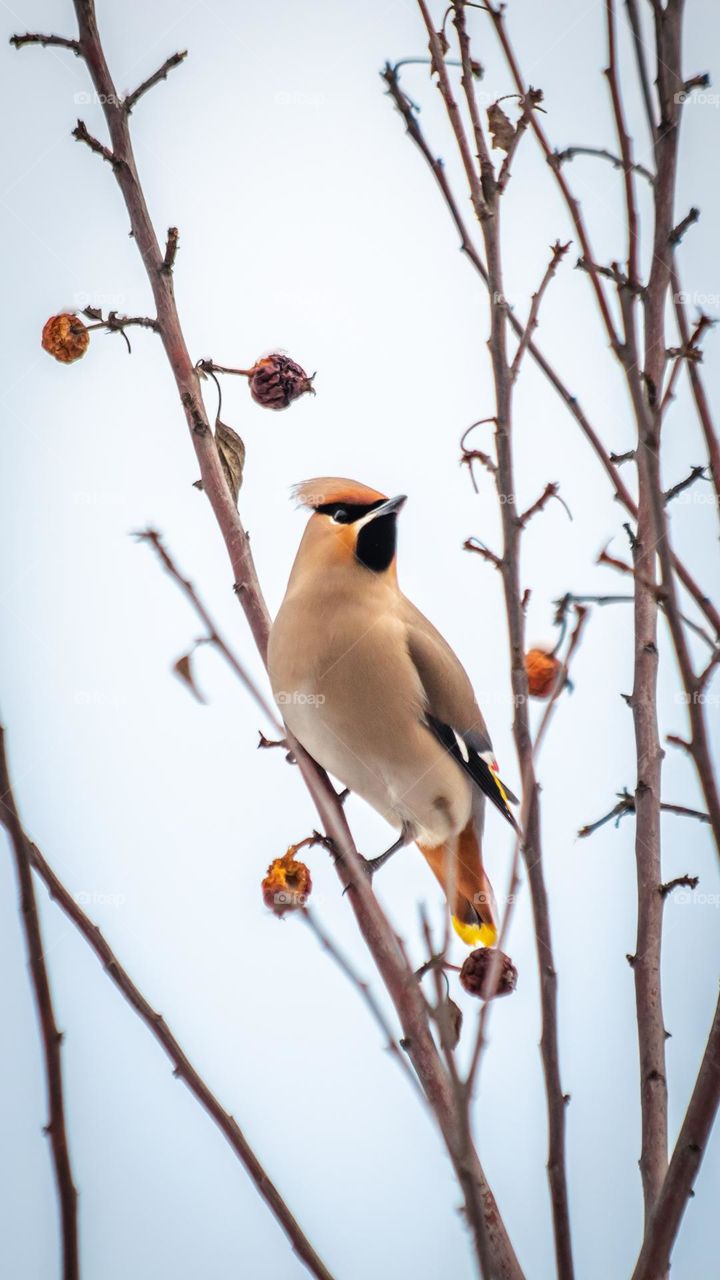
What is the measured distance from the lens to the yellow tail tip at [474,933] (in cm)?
256

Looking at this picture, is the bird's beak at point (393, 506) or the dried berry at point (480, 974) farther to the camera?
the bird's beak at point (393, 506)

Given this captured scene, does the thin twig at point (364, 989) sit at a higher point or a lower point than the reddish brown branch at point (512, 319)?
lower

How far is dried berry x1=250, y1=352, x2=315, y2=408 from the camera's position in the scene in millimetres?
1955

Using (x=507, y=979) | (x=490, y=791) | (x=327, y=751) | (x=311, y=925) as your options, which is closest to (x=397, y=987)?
(x=311, y=925)

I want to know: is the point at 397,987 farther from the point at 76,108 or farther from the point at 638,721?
the point at 76,108

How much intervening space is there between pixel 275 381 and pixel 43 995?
114 cm

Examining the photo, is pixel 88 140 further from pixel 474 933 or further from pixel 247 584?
pixel 474 933

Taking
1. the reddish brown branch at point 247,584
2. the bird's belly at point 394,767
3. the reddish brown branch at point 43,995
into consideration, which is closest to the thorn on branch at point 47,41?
the reddish brown branch at point 247,584

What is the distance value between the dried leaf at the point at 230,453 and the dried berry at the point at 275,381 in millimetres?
230

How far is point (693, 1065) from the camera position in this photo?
196 centimetres

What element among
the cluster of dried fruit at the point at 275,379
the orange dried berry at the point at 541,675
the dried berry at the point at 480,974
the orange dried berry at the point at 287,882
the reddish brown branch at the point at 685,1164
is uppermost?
the cluster of dried fruit at the point at 275,379

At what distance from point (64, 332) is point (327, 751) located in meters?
0.94

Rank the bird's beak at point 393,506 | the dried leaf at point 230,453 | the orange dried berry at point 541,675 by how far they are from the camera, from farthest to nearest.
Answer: the bird's beak at point 393,506 → the orange dried berry at point 541,675 → the dried leaf at point 230,453

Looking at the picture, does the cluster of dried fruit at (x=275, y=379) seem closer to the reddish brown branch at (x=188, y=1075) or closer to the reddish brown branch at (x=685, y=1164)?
the reddish brown branch at (x=188, y=1075)
